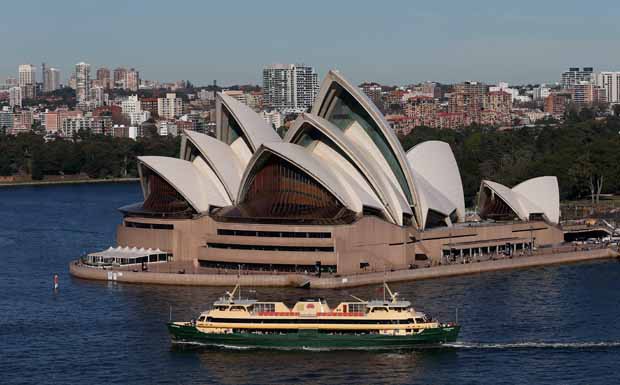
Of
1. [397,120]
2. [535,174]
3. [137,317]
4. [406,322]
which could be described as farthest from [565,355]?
[397,120]

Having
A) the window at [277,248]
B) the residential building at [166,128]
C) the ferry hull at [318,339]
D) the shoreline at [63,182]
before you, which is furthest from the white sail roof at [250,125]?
the residential building at [166,128]

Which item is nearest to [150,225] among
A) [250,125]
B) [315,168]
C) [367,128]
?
[250,125]

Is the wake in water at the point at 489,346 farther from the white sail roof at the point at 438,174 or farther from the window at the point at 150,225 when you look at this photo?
the white sail roof at the point at 438,174

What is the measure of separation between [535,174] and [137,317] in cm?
4711

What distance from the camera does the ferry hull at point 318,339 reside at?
39906 millimetres

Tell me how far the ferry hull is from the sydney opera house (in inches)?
538

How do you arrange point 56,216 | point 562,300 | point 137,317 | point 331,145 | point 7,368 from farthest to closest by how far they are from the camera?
point 56,216 < point 331,145 < point 562,300 < point 137,317 < point 7,368

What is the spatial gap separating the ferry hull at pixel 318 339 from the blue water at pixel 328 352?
0.38m

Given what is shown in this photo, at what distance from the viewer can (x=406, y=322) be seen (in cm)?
3994

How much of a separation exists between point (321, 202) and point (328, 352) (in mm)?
16819

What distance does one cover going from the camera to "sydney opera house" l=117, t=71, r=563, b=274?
54.8m

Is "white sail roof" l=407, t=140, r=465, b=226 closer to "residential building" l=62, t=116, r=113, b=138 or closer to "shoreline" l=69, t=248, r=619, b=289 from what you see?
"shoreline" l=69, t=248, r=619, b=289

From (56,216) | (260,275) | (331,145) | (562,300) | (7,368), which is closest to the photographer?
(7,368)

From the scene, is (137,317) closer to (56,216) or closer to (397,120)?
(56,216)
